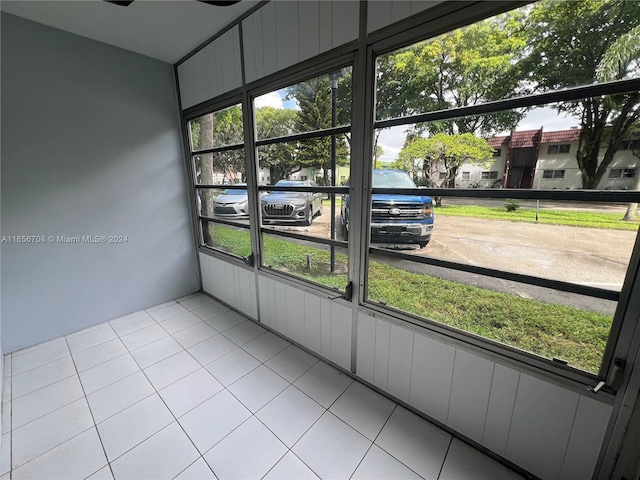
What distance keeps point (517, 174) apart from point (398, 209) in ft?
2.10

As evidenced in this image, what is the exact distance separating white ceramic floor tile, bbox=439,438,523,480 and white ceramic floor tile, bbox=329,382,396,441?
0.37m

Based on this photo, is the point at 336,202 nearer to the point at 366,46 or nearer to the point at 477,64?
the point at 366,46

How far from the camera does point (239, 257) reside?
8.56ft

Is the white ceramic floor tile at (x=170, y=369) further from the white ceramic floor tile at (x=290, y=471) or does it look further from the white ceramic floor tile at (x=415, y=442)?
the white ceramic floor tile at (x=415, y=442)

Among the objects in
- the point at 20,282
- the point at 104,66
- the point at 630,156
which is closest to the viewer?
the point at 630,156

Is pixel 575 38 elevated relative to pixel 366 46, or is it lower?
lower

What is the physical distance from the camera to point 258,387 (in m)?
1.79

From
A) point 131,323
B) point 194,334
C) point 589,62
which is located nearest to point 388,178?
point 589,62

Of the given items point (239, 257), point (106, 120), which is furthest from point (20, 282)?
point (239, 257)

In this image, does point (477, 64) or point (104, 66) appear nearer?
point (477, 64)

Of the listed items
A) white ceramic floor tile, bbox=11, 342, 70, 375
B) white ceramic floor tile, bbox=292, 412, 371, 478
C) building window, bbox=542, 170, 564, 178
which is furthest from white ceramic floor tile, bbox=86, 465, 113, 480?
building window, bbox=542, 170, 564, 178

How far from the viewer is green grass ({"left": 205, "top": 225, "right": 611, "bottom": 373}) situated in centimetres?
117

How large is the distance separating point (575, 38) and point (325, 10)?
50.3 inches

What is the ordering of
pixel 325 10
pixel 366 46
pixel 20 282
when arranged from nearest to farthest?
1. pixel 366 46
2. pixel 325 10
3. pixel 20 282
